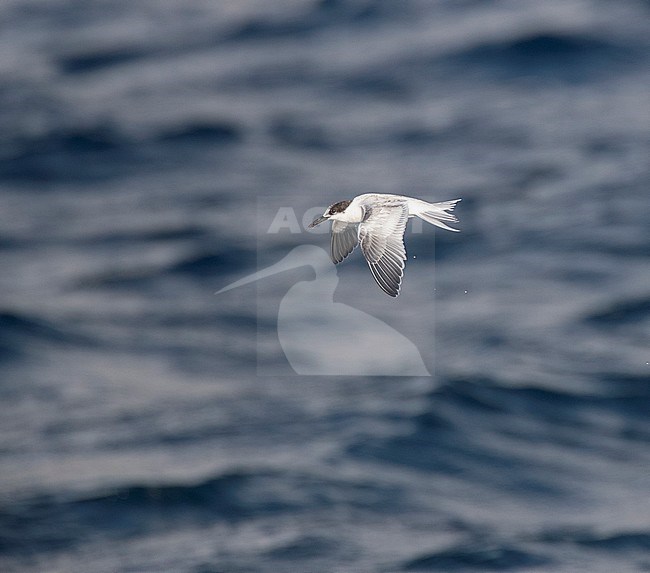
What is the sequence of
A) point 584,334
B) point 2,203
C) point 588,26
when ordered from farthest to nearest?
point 588,26 < point 2,203 < point 584,334

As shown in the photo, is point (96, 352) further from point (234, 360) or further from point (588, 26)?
point (588, 26)

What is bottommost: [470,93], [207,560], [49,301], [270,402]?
[207,560]

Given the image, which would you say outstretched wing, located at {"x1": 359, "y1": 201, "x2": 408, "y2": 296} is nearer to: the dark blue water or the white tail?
the white tail

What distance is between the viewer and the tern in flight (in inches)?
263

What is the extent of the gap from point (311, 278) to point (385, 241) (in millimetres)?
12870

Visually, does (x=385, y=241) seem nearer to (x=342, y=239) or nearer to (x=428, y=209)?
(x=428, y=209)

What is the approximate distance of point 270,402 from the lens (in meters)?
18.0

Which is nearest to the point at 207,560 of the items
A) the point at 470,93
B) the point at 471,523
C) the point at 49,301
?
the point at 471,523

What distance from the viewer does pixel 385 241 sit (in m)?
6.89

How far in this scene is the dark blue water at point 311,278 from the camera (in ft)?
50.6

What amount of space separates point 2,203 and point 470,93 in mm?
8274

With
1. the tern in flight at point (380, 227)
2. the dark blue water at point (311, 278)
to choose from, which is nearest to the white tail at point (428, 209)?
the tern in flight at point (380, 227)

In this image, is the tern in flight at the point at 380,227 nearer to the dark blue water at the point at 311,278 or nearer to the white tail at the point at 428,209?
the white tail at the point at 428,209

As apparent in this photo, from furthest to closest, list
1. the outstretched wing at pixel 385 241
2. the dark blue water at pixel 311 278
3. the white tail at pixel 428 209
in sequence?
the dark blue water at pixel 311 278
the white tail at pixel 428 209
the outstretched wing at pixel 385 241
